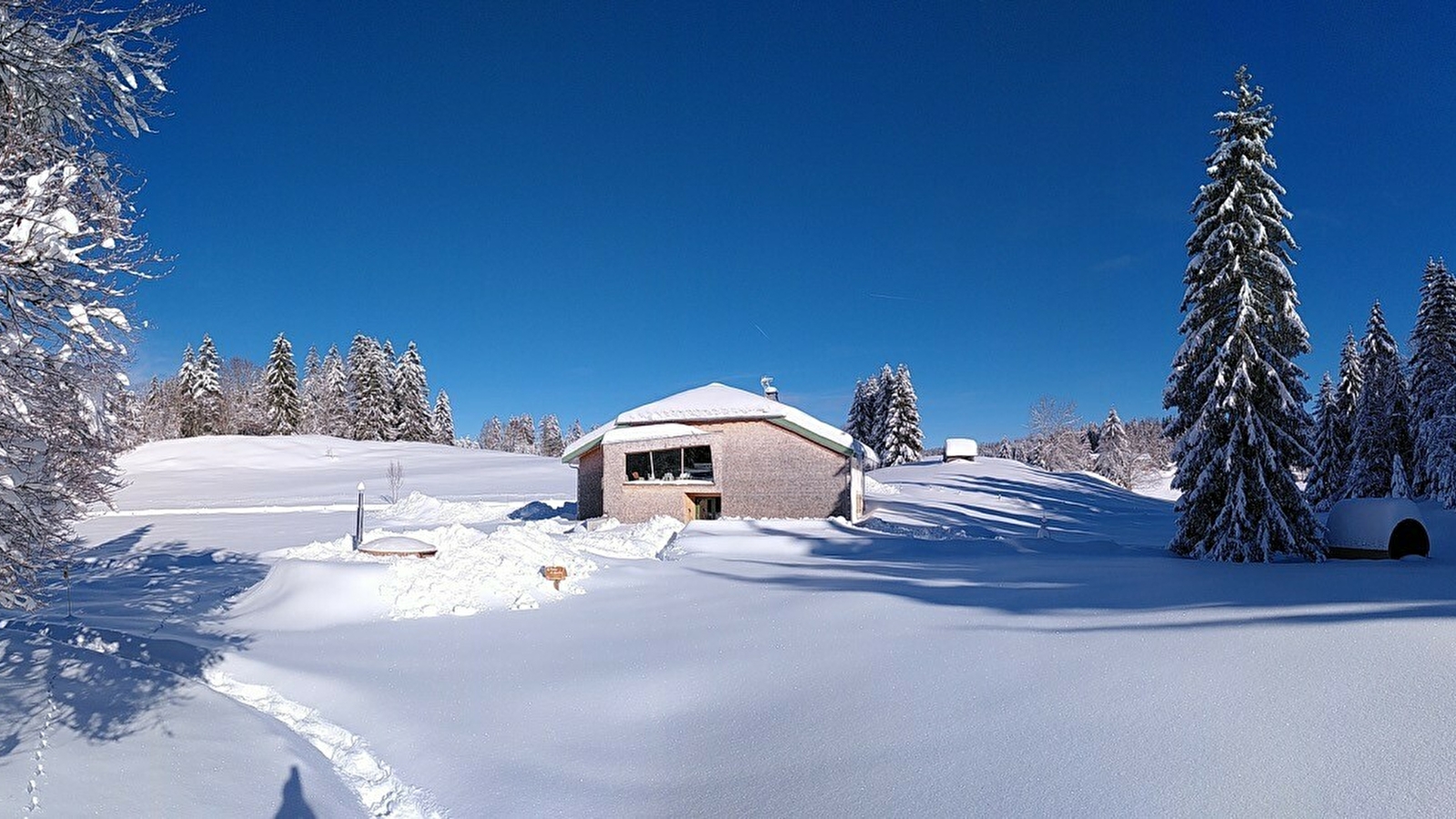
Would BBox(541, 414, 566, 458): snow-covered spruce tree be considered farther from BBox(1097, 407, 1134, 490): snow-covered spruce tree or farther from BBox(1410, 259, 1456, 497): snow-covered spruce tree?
BBox(1410, 259, 1456, 497): snow-covered spruce tree

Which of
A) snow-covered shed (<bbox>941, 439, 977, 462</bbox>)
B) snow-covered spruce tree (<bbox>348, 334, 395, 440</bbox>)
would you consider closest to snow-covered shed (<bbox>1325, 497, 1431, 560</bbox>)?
snow-covered shed (<bbox>941, 439, 977, 462</bbox>)

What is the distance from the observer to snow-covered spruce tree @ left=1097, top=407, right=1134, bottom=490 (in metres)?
67.7

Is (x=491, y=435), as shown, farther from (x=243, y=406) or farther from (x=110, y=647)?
(x=110, y=647)

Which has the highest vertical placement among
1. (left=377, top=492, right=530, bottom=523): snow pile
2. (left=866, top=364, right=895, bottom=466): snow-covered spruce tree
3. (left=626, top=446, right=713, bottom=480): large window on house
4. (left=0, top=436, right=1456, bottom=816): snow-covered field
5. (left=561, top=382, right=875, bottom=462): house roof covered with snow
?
(left=866, top=364, right=895, bottom=466): snow-covered spruce tree

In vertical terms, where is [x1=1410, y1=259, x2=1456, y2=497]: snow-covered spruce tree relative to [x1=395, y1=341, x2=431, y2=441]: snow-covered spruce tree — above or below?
below

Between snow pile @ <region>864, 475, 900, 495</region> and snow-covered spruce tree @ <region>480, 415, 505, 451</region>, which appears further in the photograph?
snow-covered spruce tree @ <region>480, 415, 505, 451</region>

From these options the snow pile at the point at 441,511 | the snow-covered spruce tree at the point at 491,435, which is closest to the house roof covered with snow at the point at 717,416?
the snow pile at the point at 441,511

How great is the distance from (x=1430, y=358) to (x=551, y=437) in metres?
98.6

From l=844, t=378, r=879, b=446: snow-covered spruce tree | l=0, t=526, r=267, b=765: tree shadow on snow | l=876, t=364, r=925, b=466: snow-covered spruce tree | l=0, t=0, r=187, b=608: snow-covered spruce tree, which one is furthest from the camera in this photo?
l=844, t=378, r=879, b=446: snow-covered spruce tree

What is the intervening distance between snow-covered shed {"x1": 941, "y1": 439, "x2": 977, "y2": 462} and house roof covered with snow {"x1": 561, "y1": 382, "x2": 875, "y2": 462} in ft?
89.0

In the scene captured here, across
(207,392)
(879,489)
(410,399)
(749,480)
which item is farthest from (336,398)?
(749,480)

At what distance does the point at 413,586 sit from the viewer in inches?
475

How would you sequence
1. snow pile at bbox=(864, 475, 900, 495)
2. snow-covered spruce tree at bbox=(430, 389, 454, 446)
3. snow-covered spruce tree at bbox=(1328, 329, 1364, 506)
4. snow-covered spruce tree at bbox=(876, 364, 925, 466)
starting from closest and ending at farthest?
snow-covered spruce tree at bbox=(1328, 329, 1364, 506), snow pile at bbox=(864, 475, 900, 495), snow-covered spruce tree at bbox=(876, 364, 925, 466), snow-covered spruce tree at bbox=(430, 389, 454, 446)

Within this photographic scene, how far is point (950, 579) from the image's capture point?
12680mm
